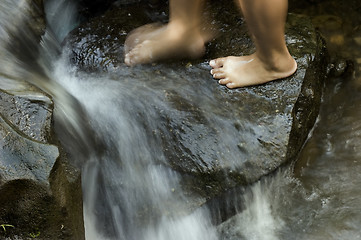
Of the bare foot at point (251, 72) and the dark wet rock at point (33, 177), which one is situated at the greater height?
the dark wet rock at point (33, 177)

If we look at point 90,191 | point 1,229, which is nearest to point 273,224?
point 90,191

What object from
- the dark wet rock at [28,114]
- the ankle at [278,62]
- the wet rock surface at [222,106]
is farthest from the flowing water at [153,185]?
the ankle at [278,62]

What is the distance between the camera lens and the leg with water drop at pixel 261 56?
2154 mm

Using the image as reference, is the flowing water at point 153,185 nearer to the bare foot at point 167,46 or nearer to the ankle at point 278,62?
the bare foot at point 167,46

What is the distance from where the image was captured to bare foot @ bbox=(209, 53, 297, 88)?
8.20ft

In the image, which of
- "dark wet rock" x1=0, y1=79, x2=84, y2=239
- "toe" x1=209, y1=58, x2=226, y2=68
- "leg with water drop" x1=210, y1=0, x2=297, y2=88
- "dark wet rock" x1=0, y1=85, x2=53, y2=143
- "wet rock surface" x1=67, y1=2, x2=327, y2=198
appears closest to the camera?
"dark wet rock" x1=0, y1=79, x2=84, y2=239

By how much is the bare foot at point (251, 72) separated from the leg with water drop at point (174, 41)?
242 mm

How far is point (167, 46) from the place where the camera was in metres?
2.67

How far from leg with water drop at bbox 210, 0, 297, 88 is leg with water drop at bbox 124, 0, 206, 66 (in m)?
0.18

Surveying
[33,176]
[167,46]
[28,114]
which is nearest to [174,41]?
[167,46]

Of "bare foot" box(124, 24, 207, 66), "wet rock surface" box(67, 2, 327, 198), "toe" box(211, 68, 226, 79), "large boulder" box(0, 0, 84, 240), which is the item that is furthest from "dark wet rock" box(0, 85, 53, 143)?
"toe" box(211, 68, 226, 79)

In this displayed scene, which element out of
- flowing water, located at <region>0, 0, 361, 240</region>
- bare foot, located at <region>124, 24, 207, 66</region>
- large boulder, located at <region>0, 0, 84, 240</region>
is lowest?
flowing water, located at <region>0, 0, 361, 240</region>

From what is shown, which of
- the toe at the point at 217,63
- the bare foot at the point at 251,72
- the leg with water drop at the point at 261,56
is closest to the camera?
the leg with water drop at the point at 261,56

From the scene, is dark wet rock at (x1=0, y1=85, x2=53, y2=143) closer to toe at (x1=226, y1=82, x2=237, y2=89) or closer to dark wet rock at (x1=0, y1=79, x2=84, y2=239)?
dark wet rock at (x1=0, y1=79, x2=84, y2=239)
